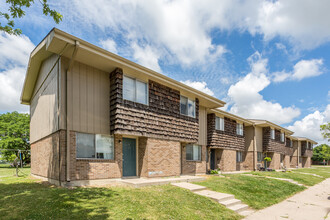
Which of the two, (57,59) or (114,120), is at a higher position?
(57,59)

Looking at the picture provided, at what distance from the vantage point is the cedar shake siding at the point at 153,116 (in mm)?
10119

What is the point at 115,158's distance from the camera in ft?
33.4

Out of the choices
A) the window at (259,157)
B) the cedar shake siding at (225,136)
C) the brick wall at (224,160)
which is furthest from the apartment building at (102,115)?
the window at (259,157)

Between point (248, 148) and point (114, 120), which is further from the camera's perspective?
point (248, 148)

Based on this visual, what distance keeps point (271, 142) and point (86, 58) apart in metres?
24.5

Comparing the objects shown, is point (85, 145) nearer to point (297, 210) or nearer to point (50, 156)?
point (50, 156)

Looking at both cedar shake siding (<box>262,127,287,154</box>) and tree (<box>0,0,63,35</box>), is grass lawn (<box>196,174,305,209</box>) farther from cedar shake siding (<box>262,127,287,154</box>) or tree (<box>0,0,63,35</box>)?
cedar shake siding (<box>262,127,287,154</box>)

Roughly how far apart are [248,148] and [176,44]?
16.5m

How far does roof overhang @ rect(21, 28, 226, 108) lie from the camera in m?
8.26

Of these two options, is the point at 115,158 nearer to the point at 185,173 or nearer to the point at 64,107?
the point at 64,107

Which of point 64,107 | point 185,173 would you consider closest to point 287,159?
point 185,173

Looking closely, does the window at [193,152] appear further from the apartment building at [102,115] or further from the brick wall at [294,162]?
the brick wall at [294,162]

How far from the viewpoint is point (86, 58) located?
368 inches

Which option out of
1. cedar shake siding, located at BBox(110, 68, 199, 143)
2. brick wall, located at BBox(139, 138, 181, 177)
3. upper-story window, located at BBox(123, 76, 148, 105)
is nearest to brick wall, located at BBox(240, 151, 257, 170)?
cedar shake siding, located at BBox(110, 68, 199, 143)
